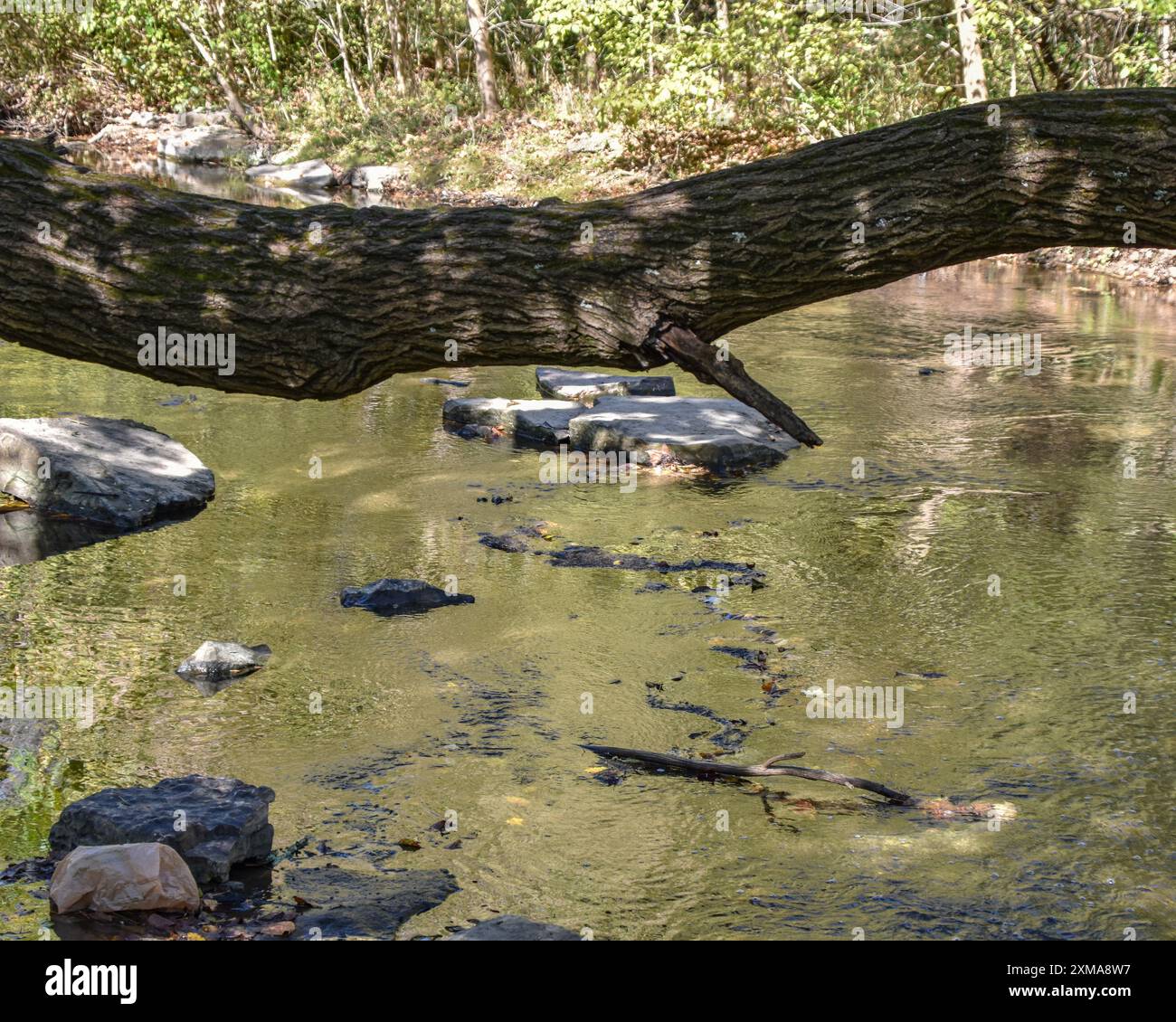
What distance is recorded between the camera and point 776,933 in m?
4.16

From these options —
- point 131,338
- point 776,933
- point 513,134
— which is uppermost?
point 513,134

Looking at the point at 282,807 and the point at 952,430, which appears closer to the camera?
the point at 282,807

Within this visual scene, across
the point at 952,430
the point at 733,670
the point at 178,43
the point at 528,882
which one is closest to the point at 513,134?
the point at 178,43

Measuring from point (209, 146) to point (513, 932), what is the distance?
33642 mm

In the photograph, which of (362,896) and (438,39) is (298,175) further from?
(362,896)

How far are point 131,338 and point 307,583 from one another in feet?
12.1

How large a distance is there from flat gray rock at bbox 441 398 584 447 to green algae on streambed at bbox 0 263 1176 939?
0.25 meters

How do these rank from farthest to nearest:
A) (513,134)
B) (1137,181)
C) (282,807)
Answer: (513,134)
(282,807)
(1137,181)

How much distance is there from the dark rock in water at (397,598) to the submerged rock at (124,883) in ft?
8.88

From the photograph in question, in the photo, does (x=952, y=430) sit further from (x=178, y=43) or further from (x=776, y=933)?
(x=178, y=43)

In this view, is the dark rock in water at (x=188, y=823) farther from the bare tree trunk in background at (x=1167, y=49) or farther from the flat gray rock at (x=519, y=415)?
the bare tree trunk in background at (x=1167, y=49)

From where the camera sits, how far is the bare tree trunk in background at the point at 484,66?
29.1 m

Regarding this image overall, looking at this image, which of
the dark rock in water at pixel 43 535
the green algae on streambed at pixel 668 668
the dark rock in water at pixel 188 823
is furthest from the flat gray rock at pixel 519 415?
the dark rock in water at pixel 188 823

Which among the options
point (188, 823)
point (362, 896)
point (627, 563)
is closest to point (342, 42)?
point (627, 563)
